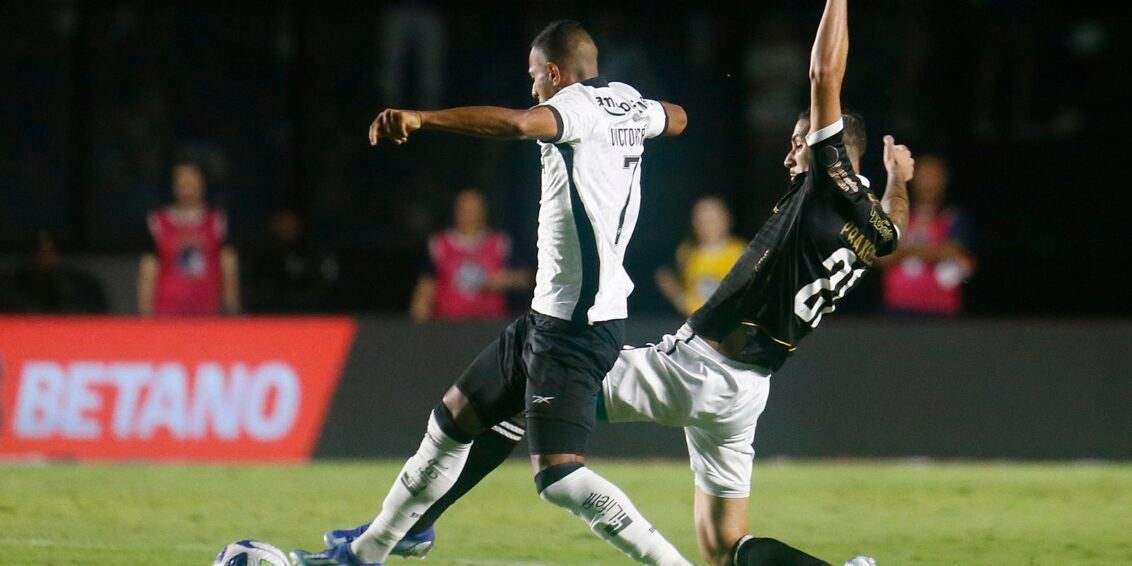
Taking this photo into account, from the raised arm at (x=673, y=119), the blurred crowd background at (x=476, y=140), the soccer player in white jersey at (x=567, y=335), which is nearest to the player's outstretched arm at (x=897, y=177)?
the raised arm at (x=673, y=119)

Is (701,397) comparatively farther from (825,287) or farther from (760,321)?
(825,287)

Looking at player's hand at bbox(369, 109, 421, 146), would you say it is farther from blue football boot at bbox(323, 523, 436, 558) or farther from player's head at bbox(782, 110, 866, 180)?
blue football boot at bbox(323, 523, 436, 558)

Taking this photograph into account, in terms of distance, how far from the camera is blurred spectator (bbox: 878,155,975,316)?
12859 mm

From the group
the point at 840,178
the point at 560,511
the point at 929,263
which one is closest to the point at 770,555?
the point at 840,178

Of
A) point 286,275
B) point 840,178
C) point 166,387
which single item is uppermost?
point 840,178

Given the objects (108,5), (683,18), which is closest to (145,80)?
(108,5)

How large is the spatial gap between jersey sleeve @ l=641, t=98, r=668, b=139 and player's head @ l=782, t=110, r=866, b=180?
1.63 feet

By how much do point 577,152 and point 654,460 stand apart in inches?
242

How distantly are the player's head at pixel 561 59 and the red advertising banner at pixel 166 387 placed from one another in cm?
603

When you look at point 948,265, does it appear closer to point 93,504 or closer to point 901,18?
point 901,18

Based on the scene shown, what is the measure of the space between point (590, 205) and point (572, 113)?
14.9 inches

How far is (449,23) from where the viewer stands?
16578 millimetres

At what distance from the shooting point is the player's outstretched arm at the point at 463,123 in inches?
221

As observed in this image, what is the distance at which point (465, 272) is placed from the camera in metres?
13.6
